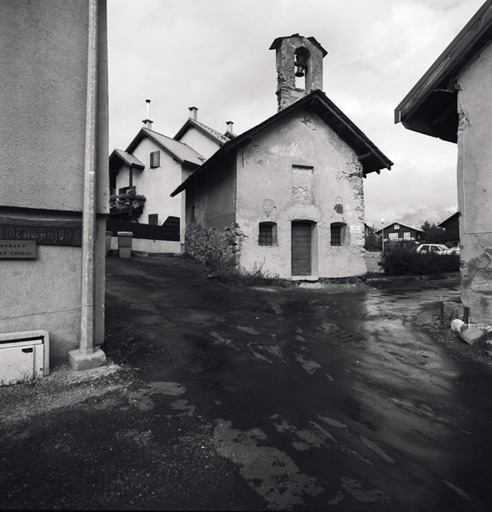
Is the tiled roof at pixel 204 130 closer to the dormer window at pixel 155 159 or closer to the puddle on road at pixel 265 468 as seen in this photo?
the dormer window at pixel 155 159

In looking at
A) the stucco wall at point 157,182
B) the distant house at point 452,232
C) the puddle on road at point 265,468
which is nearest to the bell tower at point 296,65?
the stucco wall at point 157,182

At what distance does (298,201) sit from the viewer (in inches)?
521

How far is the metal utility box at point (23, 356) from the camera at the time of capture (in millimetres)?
3309

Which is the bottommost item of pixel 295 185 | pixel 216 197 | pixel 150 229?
pixel 150 229

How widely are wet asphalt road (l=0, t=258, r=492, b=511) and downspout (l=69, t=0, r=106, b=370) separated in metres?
0.52

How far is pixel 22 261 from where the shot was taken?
3609 mm

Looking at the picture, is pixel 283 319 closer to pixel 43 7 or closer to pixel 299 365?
pixel 299 365

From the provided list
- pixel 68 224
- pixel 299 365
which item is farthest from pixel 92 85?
pixel 299 365

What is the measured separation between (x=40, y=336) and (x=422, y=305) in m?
8.13

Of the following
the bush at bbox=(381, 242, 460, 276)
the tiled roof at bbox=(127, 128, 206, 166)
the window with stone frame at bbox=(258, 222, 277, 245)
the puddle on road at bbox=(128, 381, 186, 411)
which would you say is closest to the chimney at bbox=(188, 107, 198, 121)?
the tiled roof at bbox=(127, 128, 206, 166)

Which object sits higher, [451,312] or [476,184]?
[476,184]

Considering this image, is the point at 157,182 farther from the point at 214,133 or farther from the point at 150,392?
the point at 150,392

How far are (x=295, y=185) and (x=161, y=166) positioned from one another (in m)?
10.7

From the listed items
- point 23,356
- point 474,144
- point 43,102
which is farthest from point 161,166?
point 23,356
